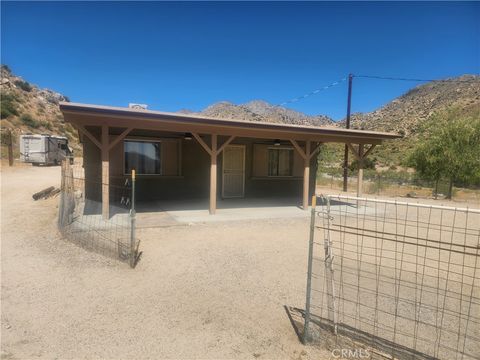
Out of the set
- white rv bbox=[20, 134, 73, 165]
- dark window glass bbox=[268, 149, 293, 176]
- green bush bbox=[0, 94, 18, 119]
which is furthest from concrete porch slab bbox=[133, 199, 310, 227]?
green bush bbox=[0, 94, 18, 119]

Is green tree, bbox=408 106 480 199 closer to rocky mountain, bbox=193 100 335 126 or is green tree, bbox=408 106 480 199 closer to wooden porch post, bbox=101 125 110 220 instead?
wooden porch post, bbox=101 125 110 220

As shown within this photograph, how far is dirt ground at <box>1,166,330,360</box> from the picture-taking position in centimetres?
274

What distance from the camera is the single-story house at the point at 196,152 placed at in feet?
24.1

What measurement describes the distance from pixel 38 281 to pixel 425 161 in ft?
56.0

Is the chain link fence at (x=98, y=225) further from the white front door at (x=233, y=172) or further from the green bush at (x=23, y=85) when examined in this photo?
the green bush at (x=23, y=85)

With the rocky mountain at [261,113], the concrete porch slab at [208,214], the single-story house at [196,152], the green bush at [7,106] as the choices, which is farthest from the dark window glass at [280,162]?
the rocky mountain at [261,113]

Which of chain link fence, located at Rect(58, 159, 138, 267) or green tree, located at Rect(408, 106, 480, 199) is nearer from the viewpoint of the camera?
chain link fence, located at Rect(58, 159, 138, 267)

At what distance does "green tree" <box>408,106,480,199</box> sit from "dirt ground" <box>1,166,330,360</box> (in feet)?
40.9

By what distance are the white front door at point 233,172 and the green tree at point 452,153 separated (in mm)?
10008

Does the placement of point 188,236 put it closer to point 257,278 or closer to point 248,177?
point 257,278

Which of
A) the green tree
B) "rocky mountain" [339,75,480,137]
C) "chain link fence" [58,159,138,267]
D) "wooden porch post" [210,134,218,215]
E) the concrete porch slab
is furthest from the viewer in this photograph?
"rocky mountain" [339,75,480,137]

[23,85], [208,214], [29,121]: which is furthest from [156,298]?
[23,85]

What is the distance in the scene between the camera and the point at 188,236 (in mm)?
6457

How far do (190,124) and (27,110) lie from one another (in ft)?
151
